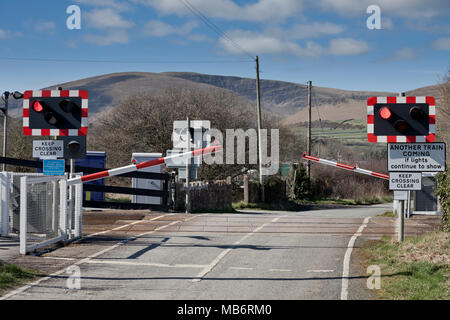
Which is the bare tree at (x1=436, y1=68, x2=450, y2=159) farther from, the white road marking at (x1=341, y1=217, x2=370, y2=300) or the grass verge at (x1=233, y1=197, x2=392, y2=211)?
the white road marking at (x1=341, y1=217, x2=370, y2=300)

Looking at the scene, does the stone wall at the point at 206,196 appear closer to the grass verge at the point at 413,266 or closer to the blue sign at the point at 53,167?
the blue sign at the point at 53,167

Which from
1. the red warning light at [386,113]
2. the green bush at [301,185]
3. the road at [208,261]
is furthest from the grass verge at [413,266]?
the green bush at [301,185]

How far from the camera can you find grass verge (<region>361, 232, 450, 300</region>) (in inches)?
322

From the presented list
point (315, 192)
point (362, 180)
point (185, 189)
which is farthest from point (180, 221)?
point (362, 180)

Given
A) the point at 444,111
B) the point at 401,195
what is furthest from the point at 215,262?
the point at 444,111

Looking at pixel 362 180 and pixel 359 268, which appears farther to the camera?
pixel 362 180

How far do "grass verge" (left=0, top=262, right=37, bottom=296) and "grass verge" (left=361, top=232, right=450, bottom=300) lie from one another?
527cm

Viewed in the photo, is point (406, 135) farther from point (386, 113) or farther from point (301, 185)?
point (301, 185)

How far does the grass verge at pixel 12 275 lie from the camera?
8.57 metres

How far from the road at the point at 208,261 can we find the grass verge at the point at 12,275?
28cm

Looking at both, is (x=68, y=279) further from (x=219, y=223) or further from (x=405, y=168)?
(x=219, y=223)

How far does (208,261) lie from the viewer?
35.5 ft
